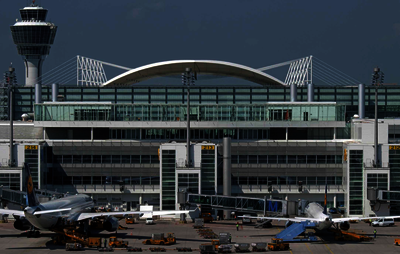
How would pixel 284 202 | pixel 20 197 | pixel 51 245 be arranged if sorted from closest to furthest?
1. pixel 51 245
2. pixel 284 202
3. pixel 20 197

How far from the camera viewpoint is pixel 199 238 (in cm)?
10244

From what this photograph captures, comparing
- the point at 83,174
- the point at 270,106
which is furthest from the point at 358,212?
the point at 83,174

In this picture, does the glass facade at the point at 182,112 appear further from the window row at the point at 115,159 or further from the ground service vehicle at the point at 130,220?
the ground service vehicle at the point at 130,220

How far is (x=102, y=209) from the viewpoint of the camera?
12288 cm

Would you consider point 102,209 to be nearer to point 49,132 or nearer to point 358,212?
point 49,132

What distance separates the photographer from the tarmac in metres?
93.0

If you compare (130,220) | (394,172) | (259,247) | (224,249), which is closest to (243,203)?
(130,220)

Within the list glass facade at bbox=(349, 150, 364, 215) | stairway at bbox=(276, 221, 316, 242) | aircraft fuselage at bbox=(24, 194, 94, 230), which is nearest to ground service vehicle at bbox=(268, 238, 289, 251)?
stairway at bbox=(276, 221, 316, 242)

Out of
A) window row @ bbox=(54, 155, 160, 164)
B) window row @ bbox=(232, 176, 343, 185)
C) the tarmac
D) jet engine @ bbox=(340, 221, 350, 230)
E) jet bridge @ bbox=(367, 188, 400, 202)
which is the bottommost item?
the tarmac

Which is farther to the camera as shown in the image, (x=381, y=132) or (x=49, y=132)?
(x=49, y=132)

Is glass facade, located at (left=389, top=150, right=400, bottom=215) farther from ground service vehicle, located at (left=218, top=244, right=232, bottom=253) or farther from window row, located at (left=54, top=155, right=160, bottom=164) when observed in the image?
ground service vehicle, located at (left=218, top=244, right=232, bottom=253)

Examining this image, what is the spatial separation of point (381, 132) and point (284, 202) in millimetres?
28060

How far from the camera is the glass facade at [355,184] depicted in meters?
125

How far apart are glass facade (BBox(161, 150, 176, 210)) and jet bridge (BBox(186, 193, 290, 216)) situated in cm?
483
